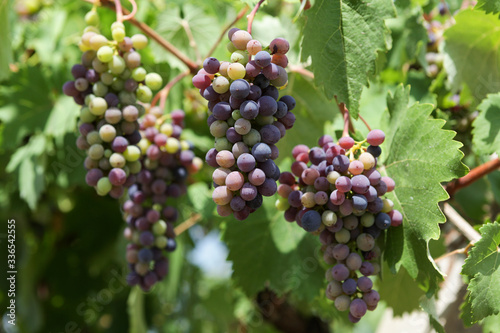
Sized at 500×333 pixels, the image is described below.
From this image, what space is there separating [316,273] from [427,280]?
1.37 ft

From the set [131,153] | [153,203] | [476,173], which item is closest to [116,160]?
[131,153]

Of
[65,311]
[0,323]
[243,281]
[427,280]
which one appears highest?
[427,280]

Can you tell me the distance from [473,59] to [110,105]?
3.59 ft

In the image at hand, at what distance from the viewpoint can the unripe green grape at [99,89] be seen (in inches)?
46.6

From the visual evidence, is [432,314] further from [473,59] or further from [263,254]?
[473,59]

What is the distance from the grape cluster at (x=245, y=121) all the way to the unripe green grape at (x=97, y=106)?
1.07 ft

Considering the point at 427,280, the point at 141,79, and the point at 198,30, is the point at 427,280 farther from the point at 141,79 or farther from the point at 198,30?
the point at 198,30

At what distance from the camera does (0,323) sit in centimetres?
241

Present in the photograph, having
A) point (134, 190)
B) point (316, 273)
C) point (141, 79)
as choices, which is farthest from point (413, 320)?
point (141, 79)

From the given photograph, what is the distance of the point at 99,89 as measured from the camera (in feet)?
3.88

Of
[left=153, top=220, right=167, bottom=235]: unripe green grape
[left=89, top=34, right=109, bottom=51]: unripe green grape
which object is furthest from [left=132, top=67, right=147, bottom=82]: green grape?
[left=153, top=220, right=167, bottom=235]: unripe green grape

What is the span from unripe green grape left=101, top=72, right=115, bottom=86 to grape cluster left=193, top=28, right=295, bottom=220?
342 mm

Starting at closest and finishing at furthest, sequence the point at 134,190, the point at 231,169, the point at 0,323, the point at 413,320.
Answer: 1. the point at 231,169
2. the point at 134,190
3. the point at 413,320
4. the point at 0,323

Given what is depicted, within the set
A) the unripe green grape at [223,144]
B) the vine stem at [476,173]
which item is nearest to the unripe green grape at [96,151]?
the unripe green grape at [223,144]
